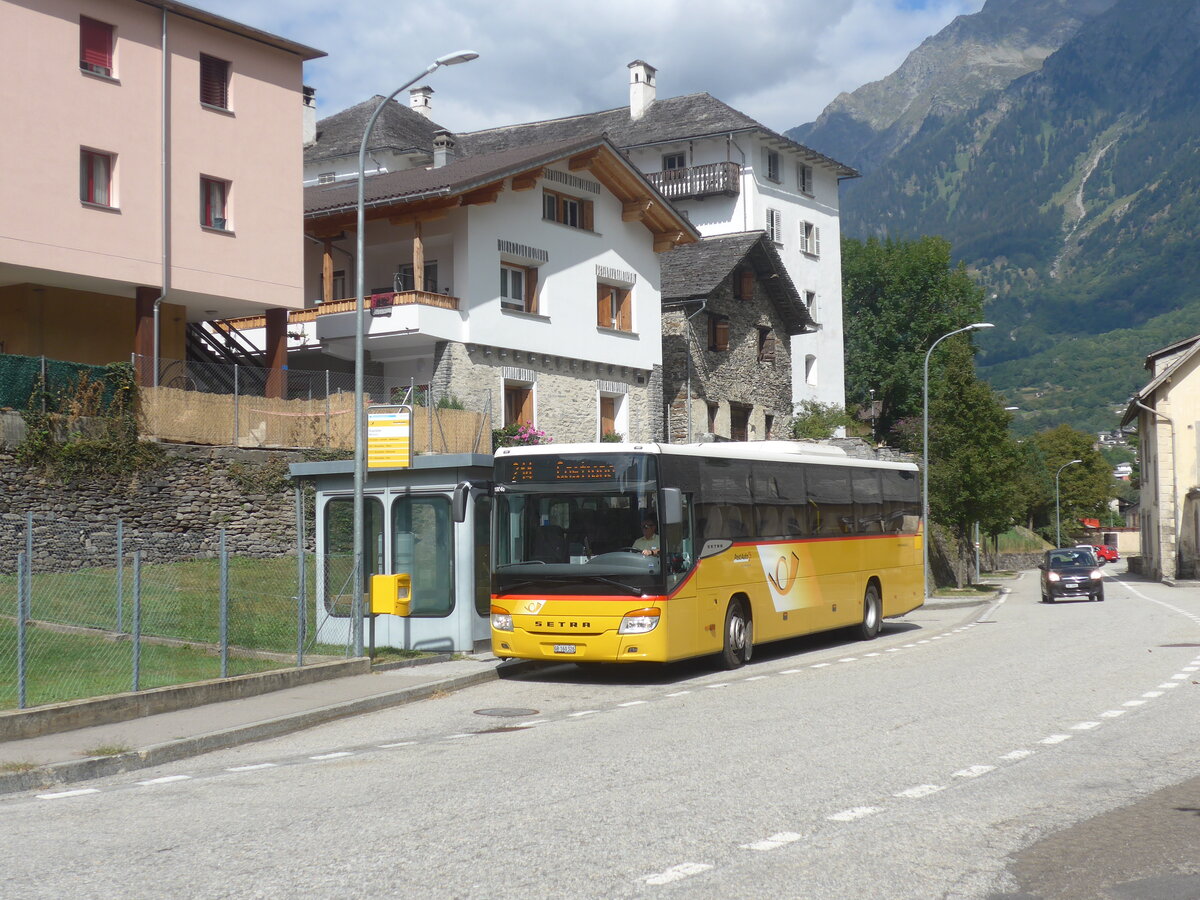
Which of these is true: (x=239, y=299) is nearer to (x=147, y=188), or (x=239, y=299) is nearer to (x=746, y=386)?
(x=147, y=188)

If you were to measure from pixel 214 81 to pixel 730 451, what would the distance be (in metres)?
19.6

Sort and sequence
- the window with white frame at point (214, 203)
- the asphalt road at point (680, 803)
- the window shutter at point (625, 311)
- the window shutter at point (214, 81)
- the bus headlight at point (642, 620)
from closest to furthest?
the asphalt road at point (680, 803) → the bus headlight at point (642, 620) → the window with white frame at point (214, 203) → the window shutter at point (214, 81) → the window shutter at point (625, 311)

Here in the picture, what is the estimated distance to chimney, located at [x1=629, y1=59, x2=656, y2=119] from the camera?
6203 cm

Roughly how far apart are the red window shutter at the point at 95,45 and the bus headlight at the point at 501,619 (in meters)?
18.5

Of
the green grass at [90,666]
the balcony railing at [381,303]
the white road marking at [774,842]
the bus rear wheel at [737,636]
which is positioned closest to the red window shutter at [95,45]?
the balcony railing at [381,303]

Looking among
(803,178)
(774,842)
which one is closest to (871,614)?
(774,842)

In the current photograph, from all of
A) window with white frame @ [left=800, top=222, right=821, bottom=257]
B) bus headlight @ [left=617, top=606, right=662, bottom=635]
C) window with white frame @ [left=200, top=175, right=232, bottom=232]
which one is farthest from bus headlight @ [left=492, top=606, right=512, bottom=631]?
window with white frame @ [left=800, top=222, right=821, bottom=257]

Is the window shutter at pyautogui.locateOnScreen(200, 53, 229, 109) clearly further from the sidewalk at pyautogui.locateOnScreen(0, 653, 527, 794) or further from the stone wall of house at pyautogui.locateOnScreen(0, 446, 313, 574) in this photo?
the sidewalk at pyautogui.locateOnScreen(0, 653, 527, 794)

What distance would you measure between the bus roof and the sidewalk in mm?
3052


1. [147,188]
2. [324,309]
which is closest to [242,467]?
[147,188]

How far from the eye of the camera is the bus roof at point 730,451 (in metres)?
17.0

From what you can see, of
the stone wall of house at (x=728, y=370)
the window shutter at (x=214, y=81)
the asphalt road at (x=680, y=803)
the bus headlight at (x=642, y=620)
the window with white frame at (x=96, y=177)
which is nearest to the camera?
the asphalt road at (x=680, y=803)

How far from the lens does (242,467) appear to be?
28641 mm

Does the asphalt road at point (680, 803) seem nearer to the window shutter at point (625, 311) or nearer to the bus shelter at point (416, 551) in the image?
the bus shelter at point (416, 551)
